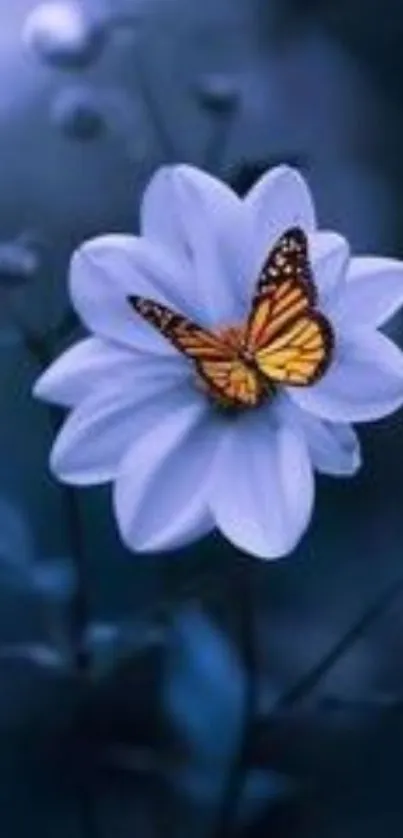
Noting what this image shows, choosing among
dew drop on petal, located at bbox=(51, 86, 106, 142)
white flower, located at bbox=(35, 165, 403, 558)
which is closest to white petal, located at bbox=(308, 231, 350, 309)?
white flower, located at bbox=(35, 165, 403, 558)

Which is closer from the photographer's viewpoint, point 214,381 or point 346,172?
point 214,381

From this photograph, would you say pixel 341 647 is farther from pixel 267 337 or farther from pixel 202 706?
pixel 267 337

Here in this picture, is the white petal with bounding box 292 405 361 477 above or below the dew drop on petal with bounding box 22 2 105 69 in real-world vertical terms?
below

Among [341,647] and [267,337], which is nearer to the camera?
[267,337]

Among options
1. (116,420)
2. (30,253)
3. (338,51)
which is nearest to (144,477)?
(116,420)

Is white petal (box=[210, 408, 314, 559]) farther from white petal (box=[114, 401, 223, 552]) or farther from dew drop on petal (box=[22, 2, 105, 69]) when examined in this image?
dew drop on petal (box=[22, 2, 105, 69])

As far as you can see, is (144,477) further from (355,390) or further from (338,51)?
(338,51)

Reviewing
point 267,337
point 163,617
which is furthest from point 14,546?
point 267,337

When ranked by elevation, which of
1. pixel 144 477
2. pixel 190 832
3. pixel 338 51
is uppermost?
pixel 338 51
